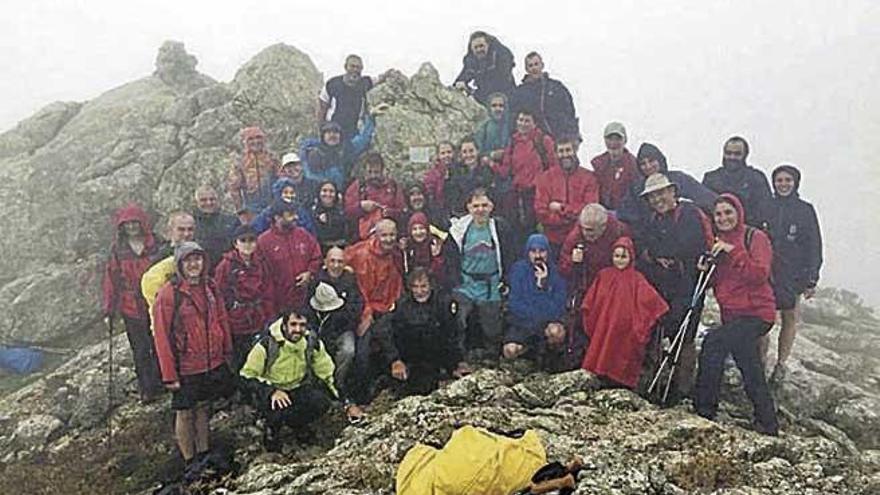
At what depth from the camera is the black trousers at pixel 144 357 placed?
533 inches

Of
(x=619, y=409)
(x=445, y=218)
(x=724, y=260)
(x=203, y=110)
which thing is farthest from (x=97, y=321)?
(x=724, y=260)

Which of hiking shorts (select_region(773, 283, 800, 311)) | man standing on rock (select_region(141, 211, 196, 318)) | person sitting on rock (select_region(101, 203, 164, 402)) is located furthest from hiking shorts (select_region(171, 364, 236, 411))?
hiking shorts (select_region(773, 283, 800, 311))

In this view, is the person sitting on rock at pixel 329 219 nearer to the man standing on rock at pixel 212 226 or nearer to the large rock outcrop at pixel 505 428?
the man standing on rock at pixel 212 226

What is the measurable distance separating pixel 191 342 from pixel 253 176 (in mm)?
7148

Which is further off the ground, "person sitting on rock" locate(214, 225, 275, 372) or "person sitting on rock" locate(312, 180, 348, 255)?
"person sitting on rock" locate(312, 180, 348, 255)

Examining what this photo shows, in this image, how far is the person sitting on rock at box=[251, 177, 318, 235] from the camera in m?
13.9

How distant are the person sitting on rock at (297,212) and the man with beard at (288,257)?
1.12 feet

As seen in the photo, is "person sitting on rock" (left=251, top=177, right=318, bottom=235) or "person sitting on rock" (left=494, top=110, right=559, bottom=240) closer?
"person sitting on rock" (left=251, top=177, right=318, bottom=235)

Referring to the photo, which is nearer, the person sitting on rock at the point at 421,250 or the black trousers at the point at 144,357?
the person sitting on rock at the point at 421,250

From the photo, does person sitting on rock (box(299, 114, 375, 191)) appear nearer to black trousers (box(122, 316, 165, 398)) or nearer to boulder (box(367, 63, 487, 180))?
boulder (box(367, 63, 487, 180))

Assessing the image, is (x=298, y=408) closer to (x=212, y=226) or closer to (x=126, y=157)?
(x=212, y=226)

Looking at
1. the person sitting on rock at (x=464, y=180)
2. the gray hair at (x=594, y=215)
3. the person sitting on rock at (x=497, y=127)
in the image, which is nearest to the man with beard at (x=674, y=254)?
the gray hair at (x=594, y=215)

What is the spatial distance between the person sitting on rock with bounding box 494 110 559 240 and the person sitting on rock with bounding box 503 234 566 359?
92.7 inches

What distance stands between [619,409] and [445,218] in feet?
17.7
